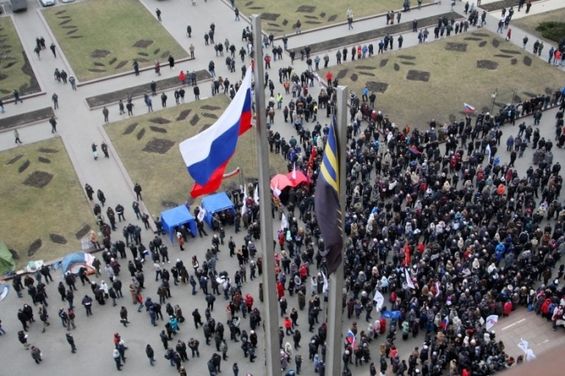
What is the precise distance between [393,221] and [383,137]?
856 centimetres

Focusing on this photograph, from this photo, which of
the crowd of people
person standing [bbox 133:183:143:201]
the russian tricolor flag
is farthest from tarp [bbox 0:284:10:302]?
the russian tricolor flag

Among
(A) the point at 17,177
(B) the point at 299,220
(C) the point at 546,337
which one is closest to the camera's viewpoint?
(C) the point at 546,337

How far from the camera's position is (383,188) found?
100ft

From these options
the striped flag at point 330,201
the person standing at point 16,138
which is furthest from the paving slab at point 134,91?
the striped flag at point 330,201

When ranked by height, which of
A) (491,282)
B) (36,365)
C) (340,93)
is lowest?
(36,365)

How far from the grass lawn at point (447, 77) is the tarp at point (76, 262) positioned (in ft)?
63.8

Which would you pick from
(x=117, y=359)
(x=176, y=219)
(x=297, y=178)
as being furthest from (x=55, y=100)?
(x=117, y=359)

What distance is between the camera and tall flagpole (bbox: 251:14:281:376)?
511 inches

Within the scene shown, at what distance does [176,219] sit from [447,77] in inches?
866

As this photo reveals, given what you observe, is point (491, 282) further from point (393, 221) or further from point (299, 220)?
point (299, 220)

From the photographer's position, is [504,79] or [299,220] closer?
[299,220]

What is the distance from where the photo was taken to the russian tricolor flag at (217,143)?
1338cm

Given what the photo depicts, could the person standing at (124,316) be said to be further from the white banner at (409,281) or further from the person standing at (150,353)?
the white banner at (409,281)

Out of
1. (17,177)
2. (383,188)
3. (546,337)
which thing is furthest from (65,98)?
(546,337)
